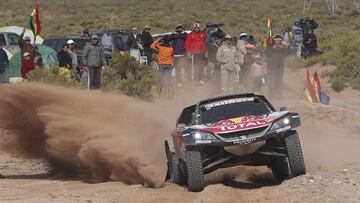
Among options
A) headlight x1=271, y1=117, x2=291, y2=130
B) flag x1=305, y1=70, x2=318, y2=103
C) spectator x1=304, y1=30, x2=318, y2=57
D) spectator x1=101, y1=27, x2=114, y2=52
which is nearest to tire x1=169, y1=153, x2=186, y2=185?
headlight x1=271, y1=117, x2=291, y2=130

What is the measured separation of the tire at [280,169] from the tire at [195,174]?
129 centimetres

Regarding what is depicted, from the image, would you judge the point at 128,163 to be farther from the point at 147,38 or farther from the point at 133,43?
the point at 133,43

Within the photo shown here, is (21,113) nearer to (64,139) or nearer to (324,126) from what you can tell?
(64,139)

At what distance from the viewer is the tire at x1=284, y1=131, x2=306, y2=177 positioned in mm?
10414

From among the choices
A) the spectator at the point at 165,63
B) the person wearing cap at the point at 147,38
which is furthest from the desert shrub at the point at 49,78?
the person wearing cap at the point at 147,38

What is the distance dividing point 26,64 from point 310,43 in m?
13.0

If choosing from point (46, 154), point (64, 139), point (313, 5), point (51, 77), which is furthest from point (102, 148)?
point (313, 5)

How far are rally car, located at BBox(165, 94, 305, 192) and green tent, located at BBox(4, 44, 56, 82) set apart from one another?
12006 mm

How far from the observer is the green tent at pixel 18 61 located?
2231cm

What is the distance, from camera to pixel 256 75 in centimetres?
2270

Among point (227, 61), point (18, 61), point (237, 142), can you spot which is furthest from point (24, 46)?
point (237, 142)

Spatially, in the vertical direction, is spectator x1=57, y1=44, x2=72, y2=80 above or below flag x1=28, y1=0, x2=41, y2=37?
below

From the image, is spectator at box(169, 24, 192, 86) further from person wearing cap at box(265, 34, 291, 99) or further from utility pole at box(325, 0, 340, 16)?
utility pole at box(325, 0, 340, 16)

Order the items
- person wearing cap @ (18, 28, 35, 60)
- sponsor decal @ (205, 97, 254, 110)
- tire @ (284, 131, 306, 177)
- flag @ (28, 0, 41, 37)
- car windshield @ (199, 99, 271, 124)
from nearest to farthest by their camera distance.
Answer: tire @ (284, 131, 306, 177), car windshield @ (199, 99, 271, 124), sponsor decal @ (205, 97, 254, 110), person wearing cap @ (18, 28, 35, 60), flag @ (28, 0, 41, 37)
